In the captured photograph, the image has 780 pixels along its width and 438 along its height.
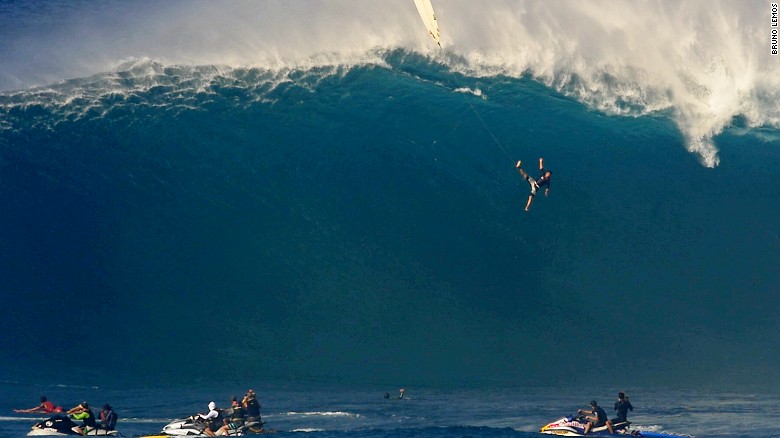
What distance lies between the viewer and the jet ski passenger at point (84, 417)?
18.1m

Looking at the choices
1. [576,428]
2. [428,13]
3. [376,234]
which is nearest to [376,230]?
[376,234]

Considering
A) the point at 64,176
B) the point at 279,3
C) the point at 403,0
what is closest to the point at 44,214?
the point at 64,176

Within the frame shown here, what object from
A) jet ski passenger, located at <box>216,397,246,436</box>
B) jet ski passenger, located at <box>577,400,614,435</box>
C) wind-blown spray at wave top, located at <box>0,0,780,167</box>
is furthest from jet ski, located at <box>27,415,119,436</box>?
wind-blown spray at wave top, located at <box>0,0,780,167</box>

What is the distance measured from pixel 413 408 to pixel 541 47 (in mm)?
12803

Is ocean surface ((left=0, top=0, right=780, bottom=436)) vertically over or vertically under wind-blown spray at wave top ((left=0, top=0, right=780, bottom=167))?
under

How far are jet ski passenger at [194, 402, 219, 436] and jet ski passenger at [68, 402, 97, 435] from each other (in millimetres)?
1875

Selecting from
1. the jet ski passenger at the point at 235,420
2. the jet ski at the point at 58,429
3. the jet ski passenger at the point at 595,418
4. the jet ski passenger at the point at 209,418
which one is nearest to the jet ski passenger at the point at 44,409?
the jet ski at the point at 58,429

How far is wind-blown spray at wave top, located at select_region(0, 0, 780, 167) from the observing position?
2728 centimetres

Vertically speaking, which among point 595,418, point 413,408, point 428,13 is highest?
point 428,13

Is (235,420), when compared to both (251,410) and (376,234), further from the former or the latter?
(376,234)

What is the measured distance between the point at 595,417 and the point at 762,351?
19.3 ft

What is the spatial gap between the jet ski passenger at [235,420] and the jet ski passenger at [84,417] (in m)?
2.30

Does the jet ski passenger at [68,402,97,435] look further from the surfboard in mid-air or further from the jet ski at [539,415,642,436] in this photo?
the surfboard in mid-air

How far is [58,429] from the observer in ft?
59.3
